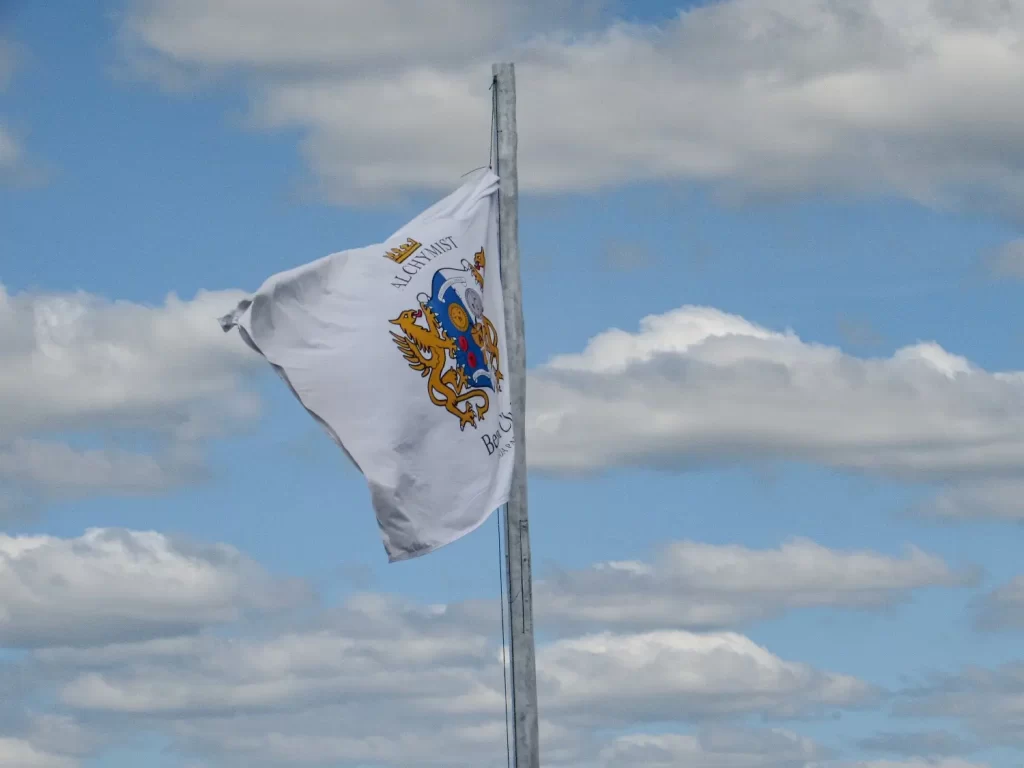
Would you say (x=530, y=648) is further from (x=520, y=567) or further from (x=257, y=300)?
(x=257, y=300)

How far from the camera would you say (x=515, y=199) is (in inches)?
1251

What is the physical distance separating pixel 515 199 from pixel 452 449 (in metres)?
4.14

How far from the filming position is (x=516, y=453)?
30500mm

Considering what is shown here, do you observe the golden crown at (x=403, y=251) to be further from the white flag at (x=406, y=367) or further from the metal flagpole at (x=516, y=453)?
the metal flagpole at (x=516, y=453)

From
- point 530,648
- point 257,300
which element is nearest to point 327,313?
point 257,300

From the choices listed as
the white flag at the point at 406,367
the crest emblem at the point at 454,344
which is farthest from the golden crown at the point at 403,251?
the crest emblem at the point at 454,344

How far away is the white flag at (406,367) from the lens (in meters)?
29.2

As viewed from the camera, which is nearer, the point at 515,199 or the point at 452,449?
the point at 452,449

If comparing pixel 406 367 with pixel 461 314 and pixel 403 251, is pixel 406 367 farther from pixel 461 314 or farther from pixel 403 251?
pixel 403 251

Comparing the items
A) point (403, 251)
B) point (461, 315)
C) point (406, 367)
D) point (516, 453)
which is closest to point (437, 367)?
point (406, 367)

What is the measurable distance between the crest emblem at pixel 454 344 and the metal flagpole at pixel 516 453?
40 centimetres

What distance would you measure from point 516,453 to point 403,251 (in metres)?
3.22

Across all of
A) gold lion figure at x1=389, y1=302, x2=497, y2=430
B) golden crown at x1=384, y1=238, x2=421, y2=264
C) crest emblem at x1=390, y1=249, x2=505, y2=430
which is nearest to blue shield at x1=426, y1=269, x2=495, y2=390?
crest emblem at x1=390, y1=249, x2=505, y2=430

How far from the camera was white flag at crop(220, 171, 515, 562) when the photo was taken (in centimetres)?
2920
